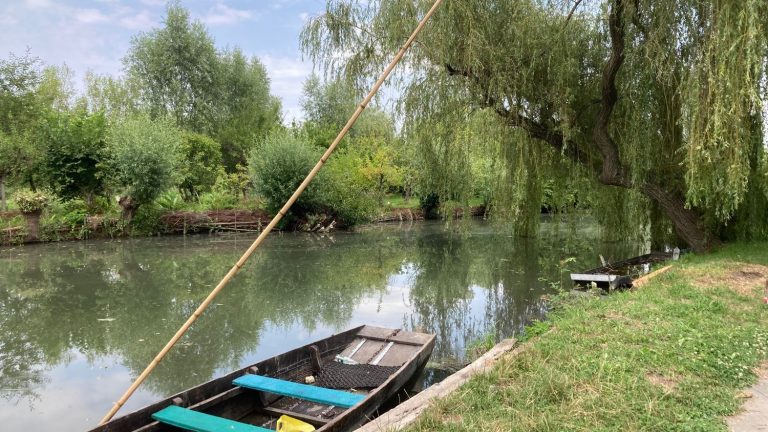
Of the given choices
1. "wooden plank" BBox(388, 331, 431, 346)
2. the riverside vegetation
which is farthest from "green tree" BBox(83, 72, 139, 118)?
"wooden plank" BBox(388, 331, 431, 346)

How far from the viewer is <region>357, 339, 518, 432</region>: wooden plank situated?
3.59 metres

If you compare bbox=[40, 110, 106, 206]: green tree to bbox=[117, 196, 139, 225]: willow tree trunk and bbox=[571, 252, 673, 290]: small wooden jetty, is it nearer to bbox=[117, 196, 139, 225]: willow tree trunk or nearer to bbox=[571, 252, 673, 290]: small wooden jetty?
bbox=[117, 196, 139, 225]: willow tree trunk

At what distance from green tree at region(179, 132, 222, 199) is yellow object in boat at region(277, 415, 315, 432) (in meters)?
24.4

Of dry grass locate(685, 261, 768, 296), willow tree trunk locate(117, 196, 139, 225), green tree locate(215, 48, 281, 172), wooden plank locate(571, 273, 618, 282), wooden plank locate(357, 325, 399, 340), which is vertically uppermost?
green tree locate(215, 48, 281, 172)

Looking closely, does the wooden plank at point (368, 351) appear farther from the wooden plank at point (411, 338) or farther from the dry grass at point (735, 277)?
the dry grass at point (735, 277)

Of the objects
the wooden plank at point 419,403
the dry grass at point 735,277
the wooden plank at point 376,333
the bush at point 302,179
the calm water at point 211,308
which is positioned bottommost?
the calm water at point 211,308

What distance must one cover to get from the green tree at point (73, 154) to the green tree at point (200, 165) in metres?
5.10

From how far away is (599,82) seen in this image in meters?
10.6

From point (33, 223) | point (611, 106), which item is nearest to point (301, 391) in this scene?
point (611, 106)

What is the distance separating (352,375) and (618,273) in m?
6.52

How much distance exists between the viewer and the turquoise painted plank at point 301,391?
4.63 meters

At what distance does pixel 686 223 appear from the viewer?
1041 cm

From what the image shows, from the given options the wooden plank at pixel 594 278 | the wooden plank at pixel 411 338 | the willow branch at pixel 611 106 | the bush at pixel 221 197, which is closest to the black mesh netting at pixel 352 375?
the wooden plank at pixel 411 338

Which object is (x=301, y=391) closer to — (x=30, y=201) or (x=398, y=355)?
(x=398, y=355)
